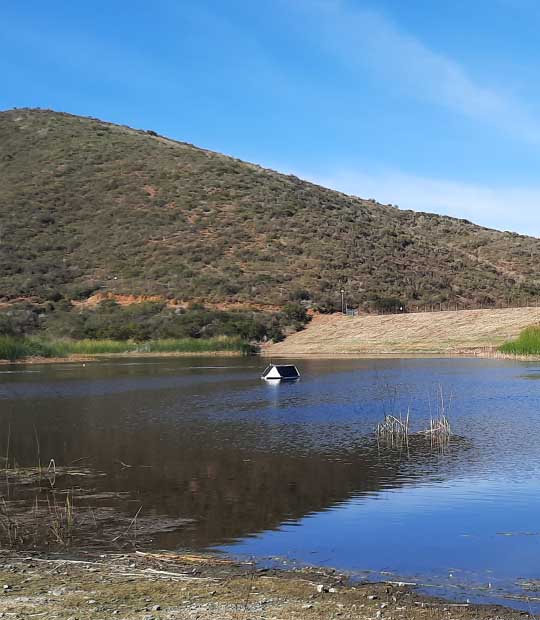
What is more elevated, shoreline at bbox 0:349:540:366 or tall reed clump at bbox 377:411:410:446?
shoreline at bbox 0:349:540:366

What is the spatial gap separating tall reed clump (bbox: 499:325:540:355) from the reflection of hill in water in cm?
2771

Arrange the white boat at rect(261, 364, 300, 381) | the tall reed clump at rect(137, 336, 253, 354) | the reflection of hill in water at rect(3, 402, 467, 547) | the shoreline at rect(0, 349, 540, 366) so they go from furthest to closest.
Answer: the tall reed clump at rect(137, 336, 253, 354) < the shoreline at rect(0, 349, 540, 366) < the white boat at rect(261, 364, 300, 381) < the reflection of hill in water at rect(3, 402, 467, 547)

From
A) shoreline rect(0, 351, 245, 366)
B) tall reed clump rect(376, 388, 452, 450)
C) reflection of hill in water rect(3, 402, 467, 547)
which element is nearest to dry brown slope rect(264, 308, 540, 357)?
shoreline rect(0, 351, 245, 366)

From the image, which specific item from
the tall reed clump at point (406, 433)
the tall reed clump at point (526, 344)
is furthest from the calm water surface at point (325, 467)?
the tall reed clump at point (526, 344)

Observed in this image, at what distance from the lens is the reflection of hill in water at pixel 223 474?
13.1m

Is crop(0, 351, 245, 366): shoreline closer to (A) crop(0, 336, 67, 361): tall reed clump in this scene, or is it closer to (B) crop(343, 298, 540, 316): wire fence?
(A) crop(0, 336, 67, 361): tall reed clump

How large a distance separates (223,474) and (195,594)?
25.1 feet

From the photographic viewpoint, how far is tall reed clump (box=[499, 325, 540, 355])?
45.9 meters

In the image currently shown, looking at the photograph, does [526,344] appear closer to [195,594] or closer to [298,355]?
[298,355]

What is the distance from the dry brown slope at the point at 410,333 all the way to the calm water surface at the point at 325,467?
19.7 m

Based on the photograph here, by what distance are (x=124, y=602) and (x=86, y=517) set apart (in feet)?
15.3

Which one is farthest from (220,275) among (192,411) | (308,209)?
(192,411)

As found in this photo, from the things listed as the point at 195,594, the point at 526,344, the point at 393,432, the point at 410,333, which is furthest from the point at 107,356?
the point at 195,594

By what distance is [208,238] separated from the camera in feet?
289
